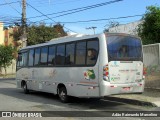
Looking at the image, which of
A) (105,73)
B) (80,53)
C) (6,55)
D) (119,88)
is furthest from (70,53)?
(6,55)

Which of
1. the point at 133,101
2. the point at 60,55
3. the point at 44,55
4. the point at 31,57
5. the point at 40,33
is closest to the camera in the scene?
the point at 133,101

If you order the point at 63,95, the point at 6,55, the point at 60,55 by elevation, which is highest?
the point at 6,55

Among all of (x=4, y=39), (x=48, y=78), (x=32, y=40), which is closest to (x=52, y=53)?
(x=48, y=78)

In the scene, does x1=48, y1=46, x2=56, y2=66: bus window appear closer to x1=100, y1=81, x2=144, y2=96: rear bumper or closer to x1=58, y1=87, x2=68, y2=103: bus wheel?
x1=58, y1=87, x2=68, y2=103: bus wheel

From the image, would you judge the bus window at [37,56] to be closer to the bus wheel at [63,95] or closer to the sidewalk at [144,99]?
the bus wheel at [63,95]

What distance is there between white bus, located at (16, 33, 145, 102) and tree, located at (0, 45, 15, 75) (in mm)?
31800

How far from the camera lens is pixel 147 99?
14.3 m

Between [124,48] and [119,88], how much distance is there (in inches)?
65.2

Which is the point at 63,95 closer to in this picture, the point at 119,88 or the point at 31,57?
the point at 119,88

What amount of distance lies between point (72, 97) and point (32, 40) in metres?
32.0

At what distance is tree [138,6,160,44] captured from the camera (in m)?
22.4

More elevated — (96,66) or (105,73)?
(96,66)

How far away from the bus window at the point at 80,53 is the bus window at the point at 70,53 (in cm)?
42

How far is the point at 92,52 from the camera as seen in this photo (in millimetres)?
13406
